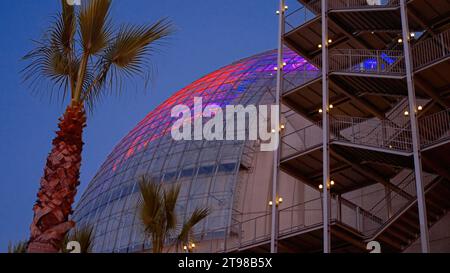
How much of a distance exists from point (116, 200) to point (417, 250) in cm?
2779

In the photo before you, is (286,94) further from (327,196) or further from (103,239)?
(103,239)

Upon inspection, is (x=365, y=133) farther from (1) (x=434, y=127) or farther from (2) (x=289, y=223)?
(2) (x=289, y=223)

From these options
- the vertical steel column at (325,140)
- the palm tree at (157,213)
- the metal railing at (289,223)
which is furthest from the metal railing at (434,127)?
the palm tree at (157,213)

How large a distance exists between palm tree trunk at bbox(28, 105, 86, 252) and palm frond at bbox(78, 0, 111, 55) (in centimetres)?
146

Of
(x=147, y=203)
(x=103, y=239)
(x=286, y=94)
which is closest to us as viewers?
(x=147, y=203)

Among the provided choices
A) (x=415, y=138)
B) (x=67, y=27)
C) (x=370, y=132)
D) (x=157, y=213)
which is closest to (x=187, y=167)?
(x=370, y=132)

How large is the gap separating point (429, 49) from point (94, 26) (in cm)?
1781

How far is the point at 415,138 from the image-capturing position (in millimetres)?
25031

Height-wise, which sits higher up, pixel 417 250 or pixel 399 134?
pixel 399 134

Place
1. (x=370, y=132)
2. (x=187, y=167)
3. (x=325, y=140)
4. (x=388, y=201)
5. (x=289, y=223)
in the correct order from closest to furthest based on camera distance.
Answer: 1. (x=325, y=140)
2. (x=388, y=201)
3. (x=370, y=132)
4. (x=289, y=223)
5. (x=187, y=167)

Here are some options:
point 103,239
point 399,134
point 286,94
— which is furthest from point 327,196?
point 103,239

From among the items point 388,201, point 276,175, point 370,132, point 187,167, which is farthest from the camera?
point 187,167

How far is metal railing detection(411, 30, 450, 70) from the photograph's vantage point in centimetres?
2783
